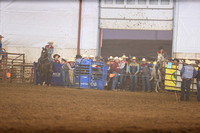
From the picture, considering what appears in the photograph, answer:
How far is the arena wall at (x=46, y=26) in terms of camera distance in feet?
67.9

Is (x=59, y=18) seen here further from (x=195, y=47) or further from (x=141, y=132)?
(x=141, y=132)

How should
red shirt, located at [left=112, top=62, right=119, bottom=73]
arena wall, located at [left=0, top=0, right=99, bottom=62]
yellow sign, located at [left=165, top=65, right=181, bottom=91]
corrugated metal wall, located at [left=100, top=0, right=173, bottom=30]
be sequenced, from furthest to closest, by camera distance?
arena wall, located at [left=0, top=0, right=99, bottom=62], corrugated metal wall, located at [left=100, top=0, right=173, bottom=30], red shirt, located at [left=112, top=62, right=119, bottom=73], yellow sign, located at [left=165, top=65, right=181, bottom=91]

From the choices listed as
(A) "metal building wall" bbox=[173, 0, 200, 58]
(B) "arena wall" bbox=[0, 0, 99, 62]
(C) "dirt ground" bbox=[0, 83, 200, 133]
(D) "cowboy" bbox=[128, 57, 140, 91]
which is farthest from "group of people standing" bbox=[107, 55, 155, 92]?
(C) "dirt ground" bbox=[0, 83, 200, 133]

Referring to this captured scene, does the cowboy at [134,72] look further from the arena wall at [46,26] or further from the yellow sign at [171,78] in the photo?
the arena wall at [46,26]

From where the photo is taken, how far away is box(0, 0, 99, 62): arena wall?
815 inches

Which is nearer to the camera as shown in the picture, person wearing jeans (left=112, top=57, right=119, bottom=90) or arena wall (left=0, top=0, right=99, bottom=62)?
Result: person wearing jeans (left=112, top=57, right=119, bottom=90)

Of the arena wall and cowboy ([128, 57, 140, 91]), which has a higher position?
the arena wall

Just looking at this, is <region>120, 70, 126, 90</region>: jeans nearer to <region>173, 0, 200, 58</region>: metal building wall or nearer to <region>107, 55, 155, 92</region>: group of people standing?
<region>107, 55, 155, 92</region>: group of people standing

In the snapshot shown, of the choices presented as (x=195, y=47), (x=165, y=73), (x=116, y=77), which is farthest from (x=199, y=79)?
(x=195, y=47)

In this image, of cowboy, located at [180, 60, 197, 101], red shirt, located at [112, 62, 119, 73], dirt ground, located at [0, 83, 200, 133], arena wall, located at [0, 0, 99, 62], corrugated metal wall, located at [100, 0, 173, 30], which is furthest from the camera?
arena wall, located at [0, 0, 99, 62]

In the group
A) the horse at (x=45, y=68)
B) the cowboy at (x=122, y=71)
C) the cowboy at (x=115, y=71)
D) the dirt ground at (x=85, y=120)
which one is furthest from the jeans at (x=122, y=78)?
the dirt ground at (x=85, y=120)

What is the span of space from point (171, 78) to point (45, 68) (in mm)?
6615

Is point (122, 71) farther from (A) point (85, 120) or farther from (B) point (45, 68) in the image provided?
(A) point (85, 120)

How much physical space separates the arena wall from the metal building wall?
5.04 meters
